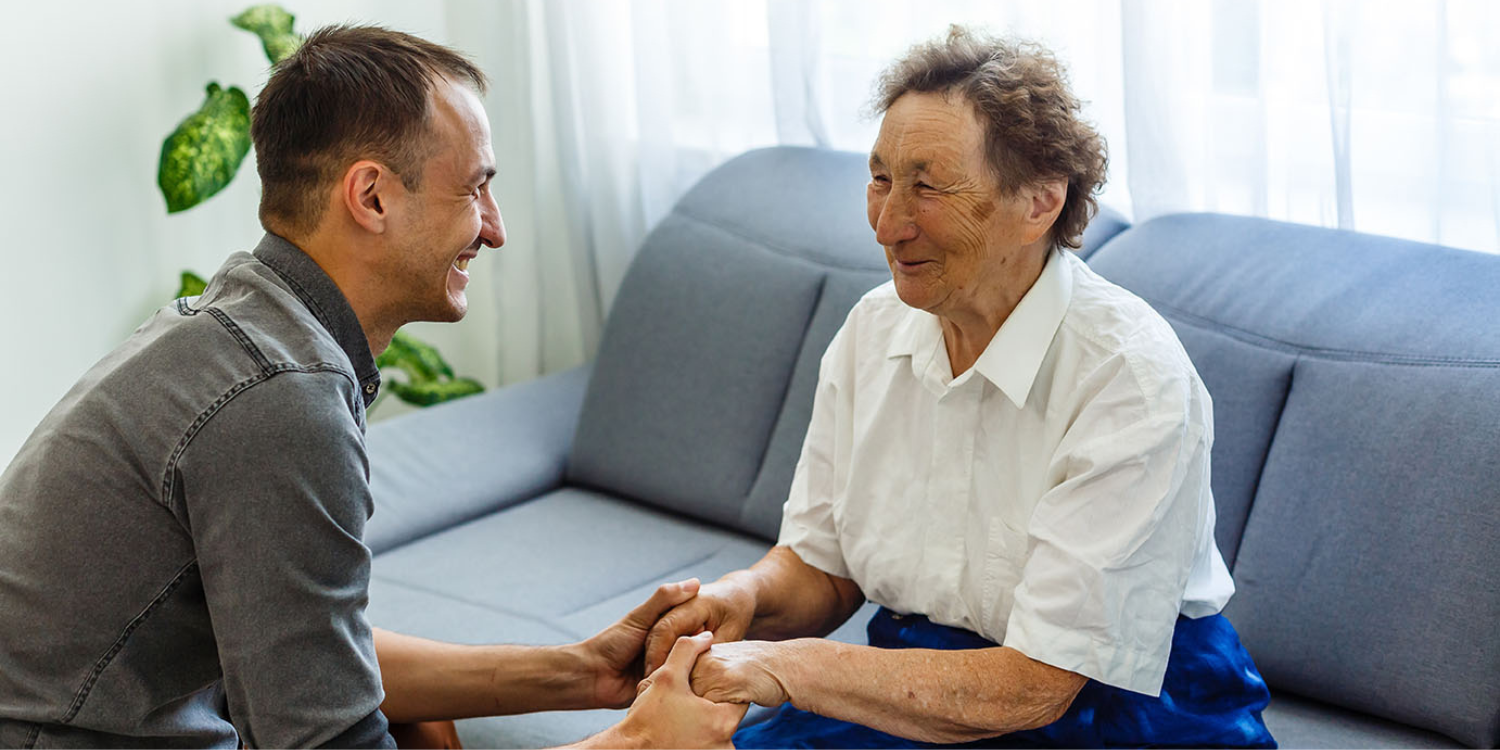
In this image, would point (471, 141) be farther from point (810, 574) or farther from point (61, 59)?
point (61, 59)

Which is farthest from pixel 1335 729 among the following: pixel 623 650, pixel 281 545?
pixel 281 545

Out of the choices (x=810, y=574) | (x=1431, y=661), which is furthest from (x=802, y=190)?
(x=1431, y=661)

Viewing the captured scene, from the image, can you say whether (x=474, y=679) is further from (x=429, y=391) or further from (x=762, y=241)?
(x=429, y=391)

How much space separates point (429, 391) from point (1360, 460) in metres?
2.14

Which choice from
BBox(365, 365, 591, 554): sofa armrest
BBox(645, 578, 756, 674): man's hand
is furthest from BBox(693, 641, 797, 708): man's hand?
BBox(365, 365, 591, 554): sofa armrest

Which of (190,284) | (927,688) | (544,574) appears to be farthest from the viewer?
(190,284)

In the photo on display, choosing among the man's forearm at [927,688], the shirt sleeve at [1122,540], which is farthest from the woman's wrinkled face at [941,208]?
the man's forearm at [927,688]

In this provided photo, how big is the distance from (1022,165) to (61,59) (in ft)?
6.84

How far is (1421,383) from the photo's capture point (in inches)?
72.5

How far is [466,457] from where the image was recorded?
109 inches

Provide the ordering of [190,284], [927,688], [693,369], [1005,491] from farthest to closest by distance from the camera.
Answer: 1. [190,284]
2. [693,369]
3. [1005,491]
4. [927,688]

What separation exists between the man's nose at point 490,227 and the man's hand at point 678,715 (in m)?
0.51

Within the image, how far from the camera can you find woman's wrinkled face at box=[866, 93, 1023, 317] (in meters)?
1.59

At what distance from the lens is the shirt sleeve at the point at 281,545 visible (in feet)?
4.03
